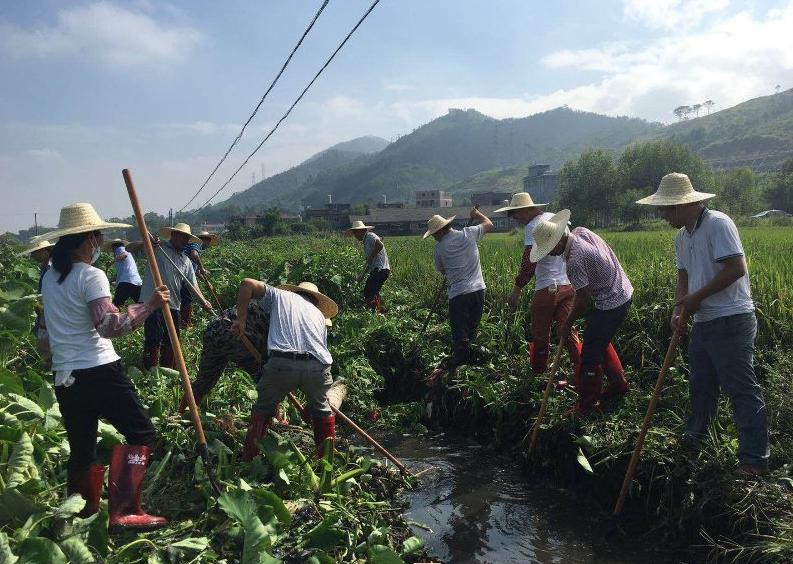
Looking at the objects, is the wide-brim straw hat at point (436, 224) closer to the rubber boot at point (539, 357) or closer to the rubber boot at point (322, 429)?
the rubber boot at point (539, 357)

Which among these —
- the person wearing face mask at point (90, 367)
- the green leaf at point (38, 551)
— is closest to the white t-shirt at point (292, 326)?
the person wearing face mask at point (90, 367)

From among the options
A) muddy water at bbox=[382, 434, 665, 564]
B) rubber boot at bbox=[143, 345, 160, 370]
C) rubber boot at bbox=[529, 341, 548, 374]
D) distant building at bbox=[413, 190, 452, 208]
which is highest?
distant building at bbox=[413, 190, 452, 208]

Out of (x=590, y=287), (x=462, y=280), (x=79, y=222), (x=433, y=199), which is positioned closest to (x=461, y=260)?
(x=462, y=280)

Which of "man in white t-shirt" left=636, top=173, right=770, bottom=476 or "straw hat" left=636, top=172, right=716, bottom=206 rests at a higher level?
"straw hat" left=636, top=172, right=716, bottom=206

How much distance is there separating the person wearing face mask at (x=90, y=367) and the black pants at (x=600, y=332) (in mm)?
3504

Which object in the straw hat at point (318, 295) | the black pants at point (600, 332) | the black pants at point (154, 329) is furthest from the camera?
the black pants at point (154, 329)

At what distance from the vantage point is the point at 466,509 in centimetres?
450

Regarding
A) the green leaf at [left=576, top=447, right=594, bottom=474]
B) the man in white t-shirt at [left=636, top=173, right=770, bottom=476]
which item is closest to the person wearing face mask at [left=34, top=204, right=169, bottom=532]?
the green leaf at [left=576, top=447, right=594, bottom=474]

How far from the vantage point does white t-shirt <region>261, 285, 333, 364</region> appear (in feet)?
13.2

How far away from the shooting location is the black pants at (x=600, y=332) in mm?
4766

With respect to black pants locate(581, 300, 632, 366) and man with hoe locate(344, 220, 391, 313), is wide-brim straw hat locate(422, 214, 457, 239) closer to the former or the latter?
black pants locate(581, 300, 632, 366)

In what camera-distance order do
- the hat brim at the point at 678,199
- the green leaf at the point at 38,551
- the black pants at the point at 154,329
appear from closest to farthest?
the green leaf at the point at 38,551, the hat brim at the point at 678,199, the black pants at the point at 154,329

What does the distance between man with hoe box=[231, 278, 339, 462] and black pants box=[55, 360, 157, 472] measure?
0.94 metres

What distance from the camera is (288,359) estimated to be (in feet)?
13.2
